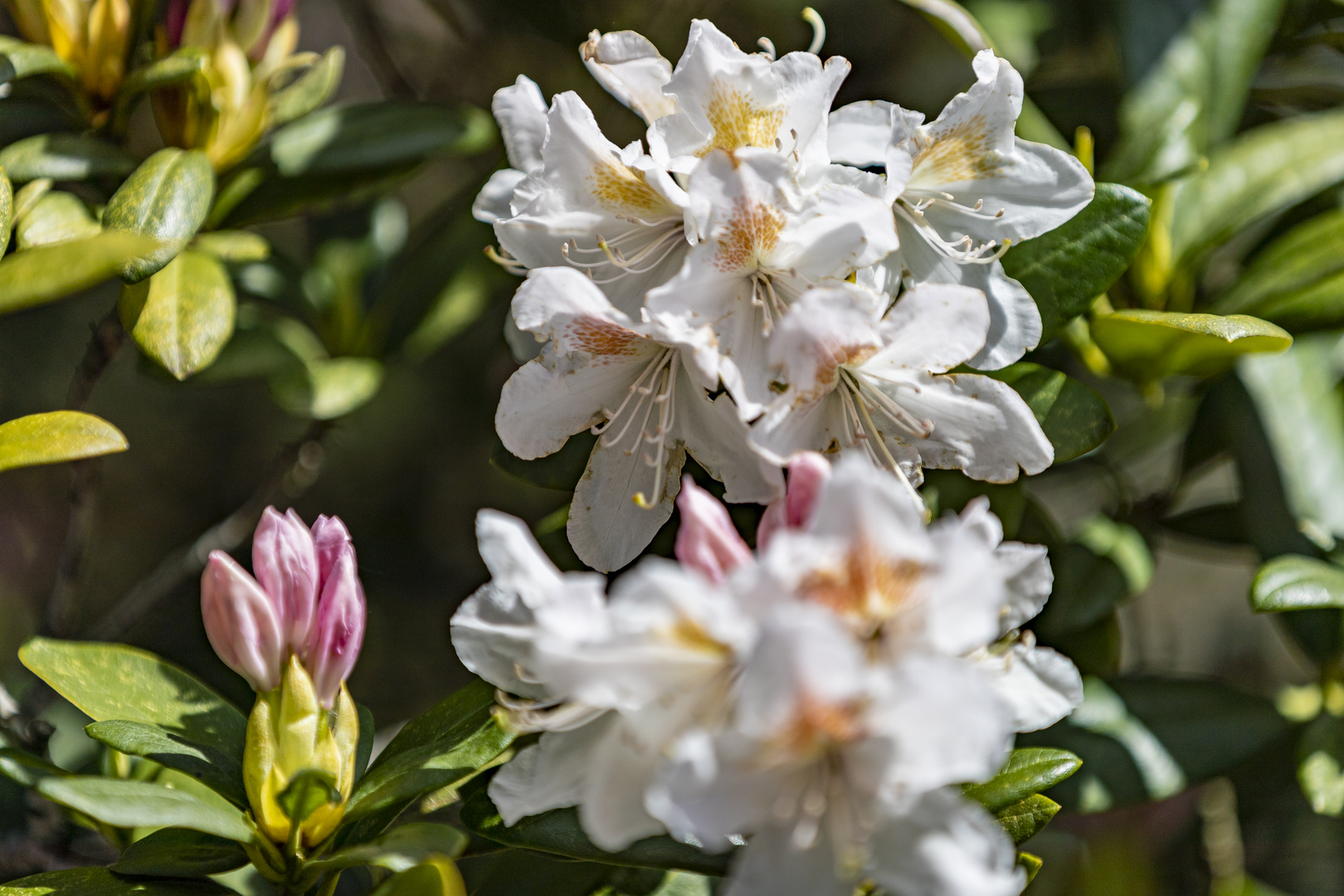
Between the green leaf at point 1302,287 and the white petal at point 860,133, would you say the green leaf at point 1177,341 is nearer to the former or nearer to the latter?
the green leaf at point 1302,287

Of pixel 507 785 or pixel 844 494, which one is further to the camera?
pixel 507 785

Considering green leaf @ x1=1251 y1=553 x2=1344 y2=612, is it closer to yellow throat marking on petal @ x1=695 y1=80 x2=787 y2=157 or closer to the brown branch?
yellow throat marking on petal @ x1=695 y1=80 x2=787 y2=157

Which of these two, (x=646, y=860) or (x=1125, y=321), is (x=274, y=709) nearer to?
(x=646, y=860)

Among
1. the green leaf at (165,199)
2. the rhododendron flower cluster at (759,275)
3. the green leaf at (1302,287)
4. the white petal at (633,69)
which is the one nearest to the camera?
the rhododendron flower cluster at (759,275)

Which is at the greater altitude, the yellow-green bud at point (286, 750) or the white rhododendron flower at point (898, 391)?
the white rhododendron flower at point (898, 391)

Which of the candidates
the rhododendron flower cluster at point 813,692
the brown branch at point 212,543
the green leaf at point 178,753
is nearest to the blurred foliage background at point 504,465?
the brown branch at point 212,543

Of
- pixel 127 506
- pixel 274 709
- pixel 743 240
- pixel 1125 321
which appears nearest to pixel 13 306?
pixel 274 709

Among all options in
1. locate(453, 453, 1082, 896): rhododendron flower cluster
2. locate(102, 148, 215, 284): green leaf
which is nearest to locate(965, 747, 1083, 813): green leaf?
locate(453, 453, 1082, 896): rhododendron flower cluster
